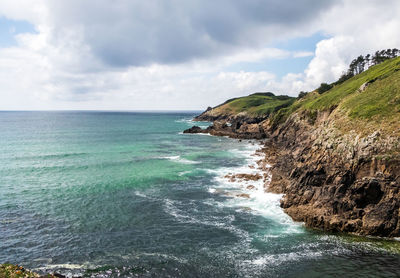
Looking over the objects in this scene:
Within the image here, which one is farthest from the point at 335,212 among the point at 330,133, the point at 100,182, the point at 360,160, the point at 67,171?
the point at 67,171

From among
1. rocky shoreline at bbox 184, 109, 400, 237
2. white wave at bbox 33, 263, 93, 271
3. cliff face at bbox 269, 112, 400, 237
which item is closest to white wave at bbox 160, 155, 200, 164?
rocky shoreline at bbox 184, 109, 400, 237

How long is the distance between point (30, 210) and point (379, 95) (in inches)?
2473

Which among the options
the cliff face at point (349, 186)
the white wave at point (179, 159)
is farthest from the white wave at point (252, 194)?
the white wave at point (179, 159)

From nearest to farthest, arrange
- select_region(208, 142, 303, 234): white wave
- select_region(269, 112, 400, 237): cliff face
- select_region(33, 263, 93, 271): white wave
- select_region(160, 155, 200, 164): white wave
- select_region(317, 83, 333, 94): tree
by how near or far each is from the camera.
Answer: select_region(33, 263, 93, 271): white wave → select_region(269, 112, 400, 237): cliff face → select_region(208, 142, 303, 234): white wave → select_region(160, 155, 200, 164): white wave → select_region(317, 83, 333, 94): tree

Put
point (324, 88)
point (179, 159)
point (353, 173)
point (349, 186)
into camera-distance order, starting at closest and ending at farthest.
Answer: point (349, 186) → point (353, 173) → point (179, 159) → point (324, 88)

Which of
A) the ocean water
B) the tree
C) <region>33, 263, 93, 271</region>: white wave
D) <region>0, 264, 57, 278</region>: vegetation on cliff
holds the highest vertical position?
the tree

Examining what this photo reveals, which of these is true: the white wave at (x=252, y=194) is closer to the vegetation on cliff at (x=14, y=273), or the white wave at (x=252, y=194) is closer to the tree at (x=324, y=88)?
the vegetation on cliff at (x=14, y=273)

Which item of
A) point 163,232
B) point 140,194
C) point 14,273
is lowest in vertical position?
point 163,232

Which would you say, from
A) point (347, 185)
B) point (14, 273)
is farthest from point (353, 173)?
point (14, 273)

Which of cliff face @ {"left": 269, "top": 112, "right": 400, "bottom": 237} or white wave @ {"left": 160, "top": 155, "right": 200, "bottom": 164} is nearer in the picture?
cliff face @ {"left": 269, "top": 112, "right": 400, "bottom": 237}

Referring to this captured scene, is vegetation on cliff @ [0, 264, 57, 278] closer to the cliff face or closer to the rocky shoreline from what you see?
the rocky shoreline

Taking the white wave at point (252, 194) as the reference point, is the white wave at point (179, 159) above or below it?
above

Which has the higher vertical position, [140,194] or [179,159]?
[179,159]

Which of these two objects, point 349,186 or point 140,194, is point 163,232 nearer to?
point 140,194
